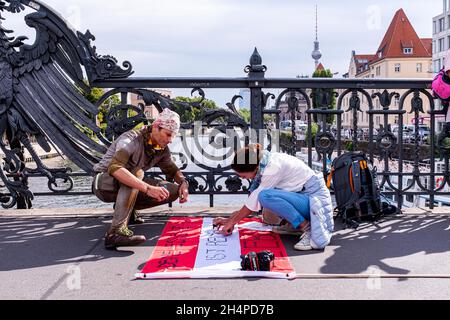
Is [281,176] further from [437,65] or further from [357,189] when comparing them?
[437,65]

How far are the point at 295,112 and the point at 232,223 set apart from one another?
7.19 feet

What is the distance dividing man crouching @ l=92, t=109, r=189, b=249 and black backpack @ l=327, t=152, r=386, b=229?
1.71 m

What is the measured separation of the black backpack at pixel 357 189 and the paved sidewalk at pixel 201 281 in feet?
0.57

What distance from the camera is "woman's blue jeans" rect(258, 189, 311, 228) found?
14.0ft

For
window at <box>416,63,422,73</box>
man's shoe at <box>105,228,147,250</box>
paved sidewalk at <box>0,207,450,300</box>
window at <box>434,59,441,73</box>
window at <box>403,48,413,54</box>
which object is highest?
window at <box>403,48,413,54</box>

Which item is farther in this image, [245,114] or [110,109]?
[245,114]

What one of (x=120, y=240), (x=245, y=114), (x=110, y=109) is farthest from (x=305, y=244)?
(x=110, y=109)

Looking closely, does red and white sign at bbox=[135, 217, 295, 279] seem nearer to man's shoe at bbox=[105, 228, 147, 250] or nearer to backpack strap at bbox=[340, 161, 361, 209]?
man's shoe at bbox=[105, 228, 147, 250]

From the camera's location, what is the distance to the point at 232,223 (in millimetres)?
4430

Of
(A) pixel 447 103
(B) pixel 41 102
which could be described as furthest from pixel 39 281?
(A) pixel 447 103

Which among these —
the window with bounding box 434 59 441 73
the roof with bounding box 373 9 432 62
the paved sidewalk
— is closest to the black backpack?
the paved sidewalk

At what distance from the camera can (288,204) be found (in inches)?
169

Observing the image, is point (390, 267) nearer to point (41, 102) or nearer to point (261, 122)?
point (261, 122)

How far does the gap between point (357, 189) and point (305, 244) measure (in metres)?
1.21
